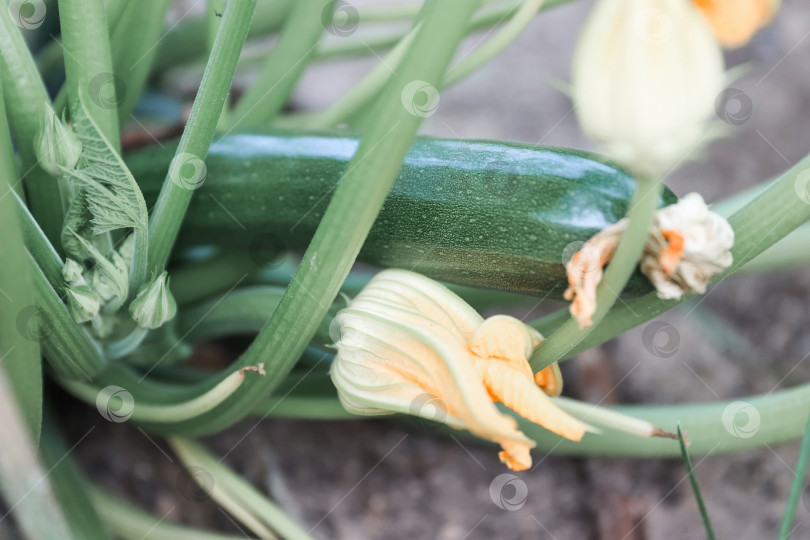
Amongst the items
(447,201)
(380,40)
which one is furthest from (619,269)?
(380,40)

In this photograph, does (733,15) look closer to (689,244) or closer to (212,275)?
(689,244)

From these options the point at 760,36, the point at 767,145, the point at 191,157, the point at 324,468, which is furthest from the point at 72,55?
the point at 760,36

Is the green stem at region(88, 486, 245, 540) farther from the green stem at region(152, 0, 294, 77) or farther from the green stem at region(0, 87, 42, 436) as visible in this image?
the green stem at region(152, 0, 294, 77)

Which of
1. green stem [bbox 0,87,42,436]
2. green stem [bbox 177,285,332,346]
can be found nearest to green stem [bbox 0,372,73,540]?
green stem [bbox 0,87,42,436]

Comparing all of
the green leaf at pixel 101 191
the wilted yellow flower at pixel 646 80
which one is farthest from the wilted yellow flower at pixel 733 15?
the green leaf at pixel 101 191

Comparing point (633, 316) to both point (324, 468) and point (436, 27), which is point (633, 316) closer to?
point (436, 27)

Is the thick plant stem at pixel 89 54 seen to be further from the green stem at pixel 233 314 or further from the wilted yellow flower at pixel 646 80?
the wilted yellow flower at pixel 646 80
